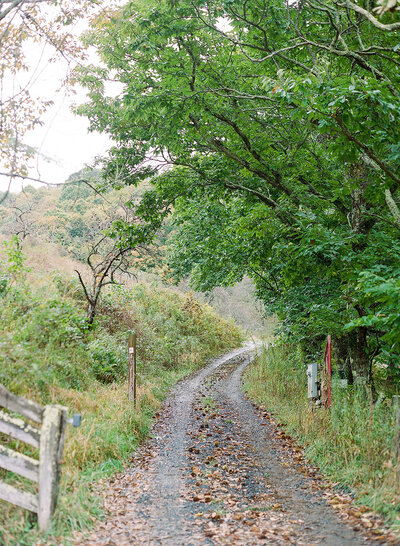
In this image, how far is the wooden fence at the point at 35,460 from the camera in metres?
4.13

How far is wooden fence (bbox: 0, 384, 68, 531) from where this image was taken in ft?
13.6

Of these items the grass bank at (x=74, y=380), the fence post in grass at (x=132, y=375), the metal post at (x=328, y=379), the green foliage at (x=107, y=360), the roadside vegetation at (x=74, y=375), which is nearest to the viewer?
the grass bank at (x=74, y=380)

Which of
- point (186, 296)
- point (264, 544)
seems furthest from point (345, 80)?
point (186, 296)

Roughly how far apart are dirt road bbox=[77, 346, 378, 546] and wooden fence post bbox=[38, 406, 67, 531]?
42cm

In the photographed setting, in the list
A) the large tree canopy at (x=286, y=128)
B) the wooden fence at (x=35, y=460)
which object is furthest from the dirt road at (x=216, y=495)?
the large tree canopy at (x=286, y=128)

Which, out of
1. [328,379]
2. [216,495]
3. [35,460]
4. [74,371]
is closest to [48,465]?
[35,460]

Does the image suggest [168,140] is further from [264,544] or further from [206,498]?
Result: [264,544]

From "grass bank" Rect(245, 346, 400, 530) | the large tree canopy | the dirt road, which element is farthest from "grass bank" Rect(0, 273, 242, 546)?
the large tree canopy

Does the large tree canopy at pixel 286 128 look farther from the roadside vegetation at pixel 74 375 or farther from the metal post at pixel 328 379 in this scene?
the roadside vegetation at pixel 74 375

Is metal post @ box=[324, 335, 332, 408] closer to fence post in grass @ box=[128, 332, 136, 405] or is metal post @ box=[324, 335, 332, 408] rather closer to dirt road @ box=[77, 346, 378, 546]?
dirt road @ box=[77, 346, 378, 546]

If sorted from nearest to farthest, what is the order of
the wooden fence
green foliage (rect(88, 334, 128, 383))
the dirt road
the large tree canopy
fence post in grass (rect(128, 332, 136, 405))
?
1. the wooden fence
2. the dirt road
3. the large tree canopy
4. fence post in grass (rect(128, 332, 136, 405))
5. green foliage (rect(88, 334, 128, 383))

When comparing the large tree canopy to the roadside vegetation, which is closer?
the roadside vegetation

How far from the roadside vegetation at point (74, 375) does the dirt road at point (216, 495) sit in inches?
14.7

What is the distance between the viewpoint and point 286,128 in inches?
398
